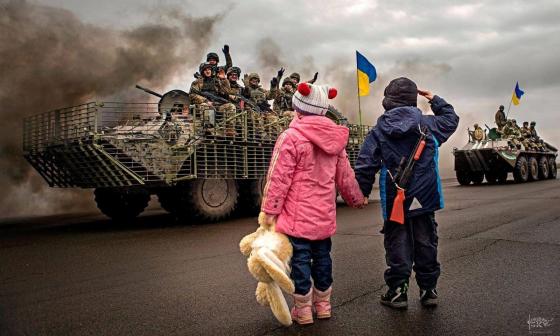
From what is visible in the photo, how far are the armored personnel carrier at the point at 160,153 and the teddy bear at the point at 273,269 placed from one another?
5585 mm

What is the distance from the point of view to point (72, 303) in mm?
3930

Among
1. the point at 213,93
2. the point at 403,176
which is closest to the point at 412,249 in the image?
the point at 403,176

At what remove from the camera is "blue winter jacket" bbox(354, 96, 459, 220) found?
3352 millimetres

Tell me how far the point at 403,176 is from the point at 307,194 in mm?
630

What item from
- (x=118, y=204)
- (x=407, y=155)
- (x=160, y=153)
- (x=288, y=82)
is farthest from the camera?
(x=288, y=82)

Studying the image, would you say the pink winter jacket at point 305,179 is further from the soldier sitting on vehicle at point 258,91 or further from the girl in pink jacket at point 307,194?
the soldier sitting on vehicle at point 258,91

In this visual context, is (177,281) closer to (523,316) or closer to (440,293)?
(440,293)

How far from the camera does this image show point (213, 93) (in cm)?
1041

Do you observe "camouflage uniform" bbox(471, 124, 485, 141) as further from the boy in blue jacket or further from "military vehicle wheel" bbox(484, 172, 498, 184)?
the boy in blue jacket

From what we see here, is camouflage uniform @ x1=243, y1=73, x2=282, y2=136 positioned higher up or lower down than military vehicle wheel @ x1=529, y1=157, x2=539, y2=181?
higher up

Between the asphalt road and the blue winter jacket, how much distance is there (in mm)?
706

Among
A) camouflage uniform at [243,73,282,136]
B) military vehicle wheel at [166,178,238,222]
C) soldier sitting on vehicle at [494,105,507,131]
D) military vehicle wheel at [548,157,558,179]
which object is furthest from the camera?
military vehicle wheel at [548,157,558,179]

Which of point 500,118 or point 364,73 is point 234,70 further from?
point 500,118

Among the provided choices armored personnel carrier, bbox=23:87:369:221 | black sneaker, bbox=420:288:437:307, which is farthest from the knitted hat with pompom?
armored personnel carrier, bbox=23:87:369:221
